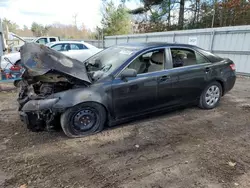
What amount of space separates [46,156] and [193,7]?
18.4 m

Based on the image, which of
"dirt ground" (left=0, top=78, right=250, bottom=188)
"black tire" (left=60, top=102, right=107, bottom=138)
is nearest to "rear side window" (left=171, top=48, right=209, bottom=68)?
"dirt ground" (left=0, top=78, right=250, bottom=188)

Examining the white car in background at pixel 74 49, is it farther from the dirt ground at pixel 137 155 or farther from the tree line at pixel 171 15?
the tree line at pixel 171 15

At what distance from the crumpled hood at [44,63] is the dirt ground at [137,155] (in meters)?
1.10

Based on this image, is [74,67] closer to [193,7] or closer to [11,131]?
[11,131]

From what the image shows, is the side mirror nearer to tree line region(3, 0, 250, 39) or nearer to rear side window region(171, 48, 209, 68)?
rear side window region(171, 48, 209, 68)

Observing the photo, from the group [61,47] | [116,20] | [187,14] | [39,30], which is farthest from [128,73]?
[39,30]

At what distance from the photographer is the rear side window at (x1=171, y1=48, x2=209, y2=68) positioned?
410 centimetres

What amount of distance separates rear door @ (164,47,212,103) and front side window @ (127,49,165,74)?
8.0 inches

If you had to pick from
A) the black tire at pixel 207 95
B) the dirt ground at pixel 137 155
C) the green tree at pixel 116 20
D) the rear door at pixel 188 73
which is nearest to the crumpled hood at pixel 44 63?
the dirt ground at pixel 137 155

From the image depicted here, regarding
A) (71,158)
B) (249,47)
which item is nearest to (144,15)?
(249,47)

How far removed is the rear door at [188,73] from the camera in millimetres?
4051

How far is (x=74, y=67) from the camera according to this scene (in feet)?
11.4

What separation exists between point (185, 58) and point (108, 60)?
1619 mm

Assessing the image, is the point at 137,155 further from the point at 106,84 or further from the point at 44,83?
the point at 44,83
